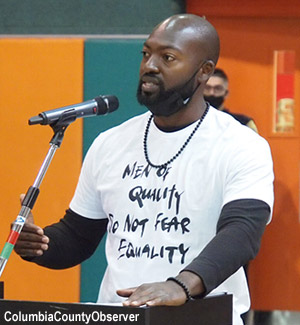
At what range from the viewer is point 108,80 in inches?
224

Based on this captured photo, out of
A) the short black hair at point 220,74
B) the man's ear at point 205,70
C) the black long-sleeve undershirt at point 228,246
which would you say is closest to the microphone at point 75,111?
the man's ear at point 205,70

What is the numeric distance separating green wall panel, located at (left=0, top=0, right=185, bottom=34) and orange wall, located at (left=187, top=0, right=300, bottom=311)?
288 mm

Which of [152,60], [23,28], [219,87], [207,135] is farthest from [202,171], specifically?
[23,28]

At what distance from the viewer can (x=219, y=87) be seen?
5.74m

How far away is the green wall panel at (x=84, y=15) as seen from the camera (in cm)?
582

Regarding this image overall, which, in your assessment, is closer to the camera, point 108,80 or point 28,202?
point 28,202

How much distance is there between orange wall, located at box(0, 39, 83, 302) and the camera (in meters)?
5.70

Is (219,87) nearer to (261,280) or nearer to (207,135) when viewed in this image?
(261,280)

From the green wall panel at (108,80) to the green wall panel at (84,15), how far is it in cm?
17

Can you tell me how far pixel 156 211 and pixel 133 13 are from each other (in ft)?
11.3

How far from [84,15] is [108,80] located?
50 cm

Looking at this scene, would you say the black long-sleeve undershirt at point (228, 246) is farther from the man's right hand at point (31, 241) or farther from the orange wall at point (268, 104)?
the orange wall at point (268, 104)

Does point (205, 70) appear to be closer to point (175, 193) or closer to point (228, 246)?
point (175, 193)

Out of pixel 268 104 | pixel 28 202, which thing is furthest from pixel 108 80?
pixel 28 202
